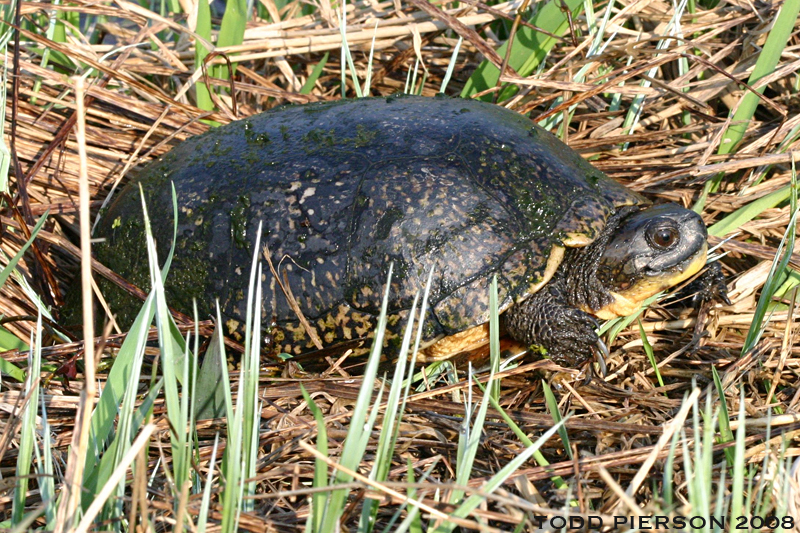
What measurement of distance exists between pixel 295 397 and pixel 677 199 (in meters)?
1.99

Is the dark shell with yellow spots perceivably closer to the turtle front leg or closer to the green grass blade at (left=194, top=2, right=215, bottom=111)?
the turtle front leg

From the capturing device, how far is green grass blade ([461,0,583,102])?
337 centimetres

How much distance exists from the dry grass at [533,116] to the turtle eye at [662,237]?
411mm

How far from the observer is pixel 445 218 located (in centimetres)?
239

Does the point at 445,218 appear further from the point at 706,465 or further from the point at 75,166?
the point at 75,166

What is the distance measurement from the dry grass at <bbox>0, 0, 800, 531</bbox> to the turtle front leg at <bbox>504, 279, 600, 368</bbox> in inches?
4.3

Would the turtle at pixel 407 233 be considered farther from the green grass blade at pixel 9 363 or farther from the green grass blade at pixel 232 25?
the green grass blade at pixel 232 25

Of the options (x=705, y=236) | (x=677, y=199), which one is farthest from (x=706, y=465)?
(x=677, y=199)

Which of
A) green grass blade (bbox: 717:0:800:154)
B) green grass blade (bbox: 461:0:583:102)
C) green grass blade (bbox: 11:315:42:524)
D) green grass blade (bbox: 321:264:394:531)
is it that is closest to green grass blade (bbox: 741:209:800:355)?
green grass blade (bbox: 717:0:800:154)

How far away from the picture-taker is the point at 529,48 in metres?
3.47

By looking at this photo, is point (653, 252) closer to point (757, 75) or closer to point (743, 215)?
point (743, 215)

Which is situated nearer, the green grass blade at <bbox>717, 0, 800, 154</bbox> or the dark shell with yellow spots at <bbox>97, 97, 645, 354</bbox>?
the dark shell with yellow spots at <bbox>97, 97, 645, 354</bbox>

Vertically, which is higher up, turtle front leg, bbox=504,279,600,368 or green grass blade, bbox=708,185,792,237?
green grass blade, bbox=708,185,792,237

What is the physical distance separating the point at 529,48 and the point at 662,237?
1388 millimetres
